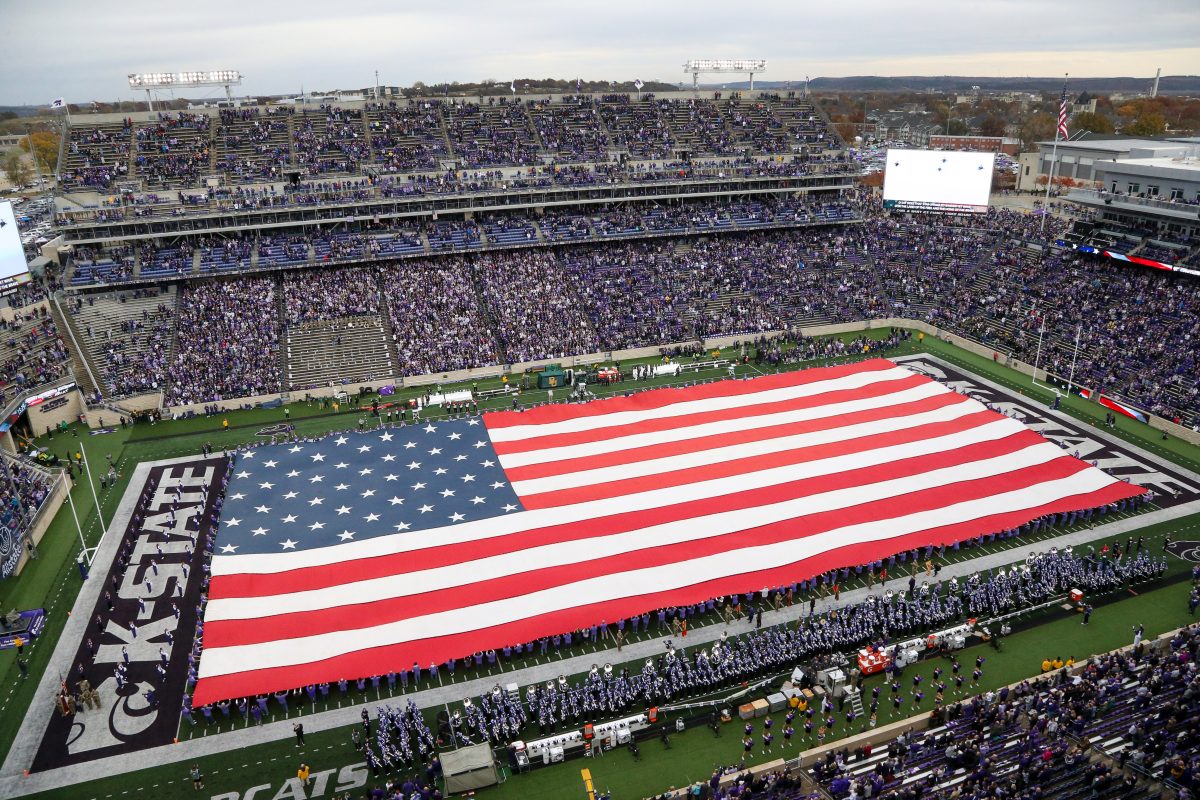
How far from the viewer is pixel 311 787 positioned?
1769cm

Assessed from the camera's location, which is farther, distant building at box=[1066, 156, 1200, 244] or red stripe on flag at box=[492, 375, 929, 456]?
distant building at box=[1066, 156, 1200, 244]

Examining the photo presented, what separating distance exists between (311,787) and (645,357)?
95.2 ft

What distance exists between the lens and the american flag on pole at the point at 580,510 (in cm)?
2239

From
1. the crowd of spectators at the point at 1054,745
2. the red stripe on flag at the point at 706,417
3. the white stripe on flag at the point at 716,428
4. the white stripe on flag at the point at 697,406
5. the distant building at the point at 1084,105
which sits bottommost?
the crowd of spectators at the point at 1054,745

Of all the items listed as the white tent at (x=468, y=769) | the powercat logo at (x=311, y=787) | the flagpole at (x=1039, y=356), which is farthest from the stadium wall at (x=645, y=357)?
the white tent at (x=468, y=769)

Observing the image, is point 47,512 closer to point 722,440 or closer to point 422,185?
point 722,440

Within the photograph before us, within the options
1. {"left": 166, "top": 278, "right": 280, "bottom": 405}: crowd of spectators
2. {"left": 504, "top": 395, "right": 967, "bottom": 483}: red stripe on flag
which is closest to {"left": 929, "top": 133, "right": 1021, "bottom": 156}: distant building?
{"left": 504, "top": 395, "right": 967, "bottom": 483}: red stripe on flag

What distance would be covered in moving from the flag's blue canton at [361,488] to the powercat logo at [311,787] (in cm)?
911

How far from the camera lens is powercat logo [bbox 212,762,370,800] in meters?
17.5

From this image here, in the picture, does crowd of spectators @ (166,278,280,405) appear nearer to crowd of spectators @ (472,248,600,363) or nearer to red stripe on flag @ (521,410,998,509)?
crowd of spectators @ (472,248,600,363)

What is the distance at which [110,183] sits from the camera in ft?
152

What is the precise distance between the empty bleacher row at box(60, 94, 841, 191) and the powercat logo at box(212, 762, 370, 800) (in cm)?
3979

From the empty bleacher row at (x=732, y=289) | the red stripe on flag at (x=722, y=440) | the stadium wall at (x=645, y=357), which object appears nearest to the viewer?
the red stripe on flag at (x=722, y=440)

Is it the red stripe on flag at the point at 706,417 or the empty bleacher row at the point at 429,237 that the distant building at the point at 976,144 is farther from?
the red stripe on flag at the point at 706,417
